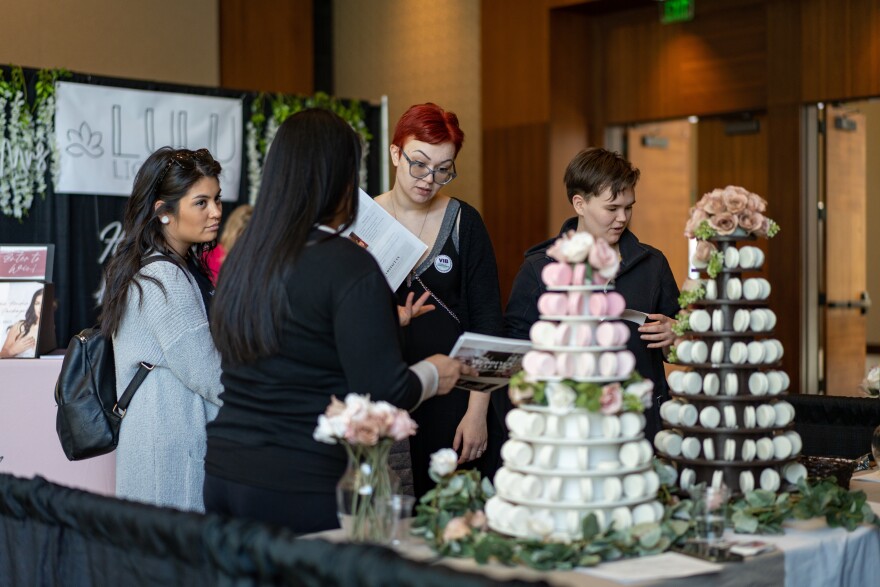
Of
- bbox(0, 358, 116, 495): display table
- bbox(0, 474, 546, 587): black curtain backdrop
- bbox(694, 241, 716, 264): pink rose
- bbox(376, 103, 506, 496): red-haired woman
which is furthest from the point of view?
bbox(0, 358, 116, 495): display table

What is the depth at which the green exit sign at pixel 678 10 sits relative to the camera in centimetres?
736

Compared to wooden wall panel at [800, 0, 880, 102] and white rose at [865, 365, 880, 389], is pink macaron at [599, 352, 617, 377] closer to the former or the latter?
white rose at [865, 365, 880, 389]

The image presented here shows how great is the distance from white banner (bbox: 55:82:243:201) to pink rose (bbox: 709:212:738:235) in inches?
160

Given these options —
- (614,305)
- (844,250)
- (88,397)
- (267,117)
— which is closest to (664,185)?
(844,250)

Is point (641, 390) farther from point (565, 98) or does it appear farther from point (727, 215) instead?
point (565, 98)

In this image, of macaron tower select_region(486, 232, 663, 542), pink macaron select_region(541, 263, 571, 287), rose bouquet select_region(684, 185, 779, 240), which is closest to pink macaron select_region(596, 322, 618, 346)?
macaron tower select_region(486, 232, 663, 542)

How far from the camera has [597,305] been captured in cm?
194

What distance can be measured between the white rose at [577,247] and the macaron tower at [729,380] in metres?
0.45

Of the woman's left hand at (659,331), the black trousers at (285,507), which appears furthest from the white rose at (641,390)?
the woman's left hand at (659,331)

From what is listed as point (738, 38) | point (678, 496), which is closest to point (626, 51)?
point (738, 38)

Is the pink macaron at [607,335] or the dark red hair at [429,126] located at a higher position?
the dark red hair at [429,126]

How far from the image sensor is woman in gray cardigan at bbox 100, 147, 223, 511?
9.01 ft

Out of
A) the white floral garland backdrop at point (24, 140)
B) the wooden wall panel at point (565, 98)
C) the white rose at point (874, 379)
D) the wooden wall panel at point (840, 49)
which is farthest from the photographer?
the wooden wall panel at point (565, 98)

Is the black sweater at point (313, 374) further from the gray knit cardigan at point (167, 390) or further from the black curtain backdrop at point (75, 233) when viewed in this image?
the black curtain backdrop at point (75, 233)
